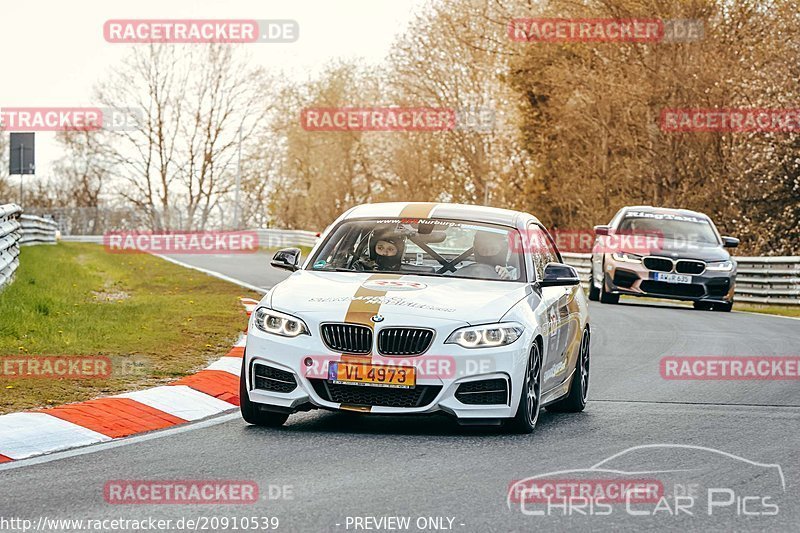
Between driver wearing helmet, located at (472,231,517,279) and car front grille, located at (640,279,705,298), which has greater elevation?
driver wearing helmet, located at (472,231,517,279)

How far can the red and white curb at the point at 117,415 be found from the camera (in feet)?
26.2

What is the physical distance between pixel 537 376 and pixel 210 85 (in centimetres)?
6146

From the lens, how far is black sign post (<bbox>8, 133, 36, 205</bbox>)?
34.8 m

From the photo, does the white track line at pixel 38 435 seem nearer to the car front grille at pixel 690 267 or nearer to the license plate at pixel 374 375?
the license plate at pixel 374 375

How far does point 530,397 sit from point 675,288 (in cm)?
1517

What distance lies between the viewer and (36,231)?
130 feet

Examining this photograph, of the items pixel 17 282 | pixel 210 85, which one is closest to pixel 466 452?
pixel 17 282

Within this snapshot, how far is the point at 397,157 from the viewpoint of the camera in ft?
185
